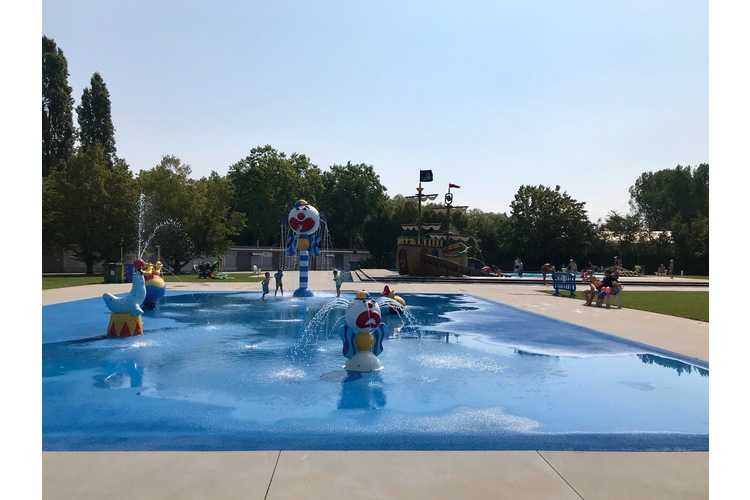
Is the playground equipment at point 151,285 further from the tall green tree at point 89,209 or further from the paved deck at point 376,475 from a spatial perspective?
the tall green tree at point 89,209

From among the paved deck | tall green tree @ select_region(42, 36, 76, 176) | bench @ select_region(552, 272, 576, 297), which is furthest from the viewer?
tall green tree @ select_region(42, 36, 76, 176)

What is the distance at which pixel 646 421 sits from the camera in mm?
6965

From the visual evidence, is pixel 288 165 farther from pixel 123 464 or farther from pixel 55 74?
pixel 123 464

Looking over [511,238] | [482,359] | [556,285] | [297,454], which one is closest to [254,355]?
[482,359]

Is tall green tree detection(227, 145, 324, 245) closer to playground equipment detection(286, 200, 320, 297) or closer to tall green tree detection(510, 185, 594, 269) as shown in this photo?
tall green tree detection(510, 185, 594, 269)

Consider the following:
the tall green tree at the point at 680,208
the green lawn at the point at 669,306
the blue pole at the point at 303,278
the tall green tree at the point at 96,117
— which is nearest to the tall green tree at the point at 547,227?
the tall green tree at the point at 680,208

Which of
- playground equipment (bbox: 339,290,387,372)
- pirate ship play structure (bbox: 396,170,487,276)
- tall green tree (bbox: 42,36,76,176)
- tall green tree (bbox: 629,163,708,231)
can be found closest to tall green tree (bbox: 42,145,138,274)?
tall green tree (bbox: 42,36,76,176)

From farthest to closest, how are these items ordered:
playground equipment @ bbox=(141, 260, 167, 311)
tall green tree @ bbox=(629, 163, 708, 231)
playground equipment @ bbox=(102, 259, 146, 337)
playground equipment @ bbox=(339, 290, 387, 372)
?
tall green tree @ bbox=(629, 163, 708, 231) < playground equipment @ bbox=(141, 260, 167, 311) < playground equipment @ bbox=(102, 259, 146, 337) < playground equipment @ bbox=(339, 290, 387, 372)

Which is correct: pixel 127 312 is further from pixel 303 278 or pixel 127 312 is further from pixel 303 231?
pixel 303 278

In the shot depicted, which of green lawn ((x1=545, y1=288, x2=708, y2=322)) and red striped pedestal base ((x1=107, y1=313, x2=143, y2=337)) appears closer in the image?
red striped pedestal base ((x1=107, y1=313, x2=143, y2=337))

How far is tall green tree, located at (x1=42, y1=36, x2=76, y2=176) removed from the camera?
177 ft

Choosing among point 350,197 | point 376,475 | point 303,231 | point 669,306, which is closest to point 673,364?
point 376,475

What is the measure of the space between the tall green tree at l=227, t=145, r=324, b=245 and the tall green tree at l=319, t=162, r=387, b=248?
36.2ft

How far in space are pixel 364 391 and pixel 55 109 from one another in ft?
200
